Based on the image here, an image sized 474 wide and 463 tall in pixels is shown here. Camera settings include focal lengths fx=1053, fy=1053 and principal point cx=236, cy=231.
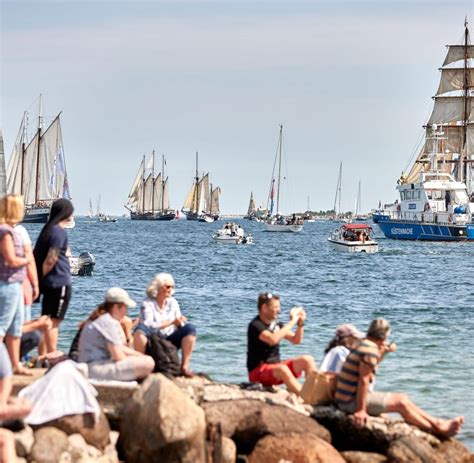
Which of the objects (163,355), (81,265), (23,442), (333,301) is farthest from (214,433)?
(81,265)

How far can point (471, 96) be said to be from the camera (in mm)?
104938

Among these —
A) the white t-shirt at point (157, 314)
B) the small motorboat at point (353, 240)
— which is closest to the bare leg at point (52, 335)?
the white t-shirt at point (157, 314)

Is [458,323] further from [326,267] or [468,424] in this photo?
[326,267]

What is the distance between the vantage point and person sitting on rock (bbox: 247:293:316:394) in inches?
403

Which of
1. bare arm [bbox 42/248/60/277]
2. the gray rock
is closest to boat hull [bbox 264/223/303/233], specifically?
bare arm [bbox 42/248/60/277]

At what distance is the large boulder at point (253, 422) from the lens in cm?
934

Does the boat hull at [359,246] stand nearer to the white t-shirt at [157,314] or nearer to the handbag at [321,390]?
the white t-shirt at [157,314]

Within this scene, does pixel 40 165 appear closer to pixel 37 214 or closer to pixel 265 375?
pixel 37 214

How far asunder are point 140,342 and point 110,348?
2.36 ft

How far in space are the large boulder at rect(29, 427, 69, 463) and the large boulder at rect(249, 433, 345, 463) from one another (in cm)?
177

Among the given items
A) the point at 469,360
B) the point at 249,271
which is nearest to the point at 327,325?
the point at 469,360

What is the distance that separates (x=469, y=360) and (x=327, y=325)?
219 inches

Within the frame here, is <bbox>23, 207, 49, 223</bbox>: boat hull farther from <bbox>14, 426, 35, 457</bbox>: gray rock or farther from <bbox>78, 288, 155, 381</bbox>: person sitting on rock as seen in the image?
<bbox>14, 426, 35, 457</bbox>: gray rock

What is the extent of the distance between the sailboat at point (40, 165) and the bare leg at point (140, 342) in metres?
92.8
